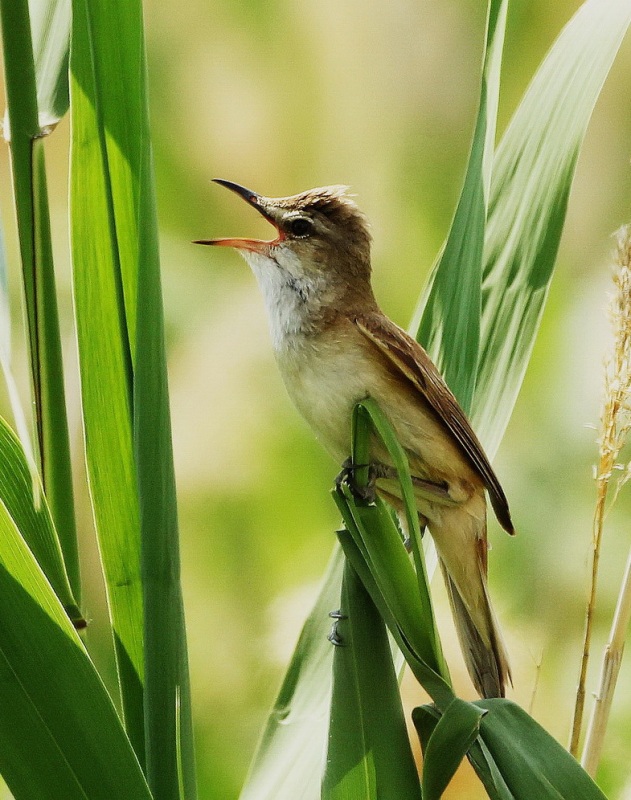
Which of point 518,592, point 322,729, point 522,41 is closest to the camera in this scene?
point 322,729

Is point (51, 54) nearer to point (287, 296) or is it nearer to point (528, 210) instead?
point (287, 296)

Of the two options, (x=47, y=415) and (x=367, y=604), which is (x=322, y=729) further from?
(x=47, y=415)

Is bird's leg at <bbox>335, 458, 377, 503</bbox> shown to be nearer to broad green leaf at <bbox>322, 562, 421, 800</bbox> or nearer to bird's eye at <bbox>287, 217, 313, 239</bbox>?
broad green leaf at <bbox>322, 562, 421, 800</bbox>

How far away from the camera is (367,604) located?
656 millimetres

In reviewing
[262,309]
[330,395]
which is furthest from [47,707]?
[262,309]

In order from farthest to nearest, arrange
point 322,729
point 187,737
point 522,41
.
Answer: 1. point 522,41
2. point 322,729
3. point 187,737

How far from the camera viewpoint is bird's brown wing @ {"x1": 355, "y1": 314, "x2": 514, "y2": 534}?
2.85 ft

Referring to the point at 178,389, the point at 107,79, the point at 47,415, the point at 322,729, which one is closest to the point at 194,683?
the point at 178,389

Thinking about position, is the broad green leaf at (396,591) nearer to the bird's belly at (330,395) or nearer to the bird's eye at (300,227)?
the bird's belly at (330,395)

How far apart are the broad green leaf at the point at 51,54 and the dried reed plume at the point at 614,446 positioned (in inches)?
21.8

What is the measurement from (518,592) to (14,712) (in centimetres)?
124

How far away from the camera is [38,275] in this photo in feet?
2.34

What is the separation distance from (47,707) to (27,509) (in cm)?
16

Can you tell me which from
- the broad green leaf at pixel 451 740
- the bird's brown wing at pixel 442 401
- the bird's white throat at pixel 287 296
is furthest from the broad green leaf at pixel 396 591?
the bird's white throat at pixel 287 296
